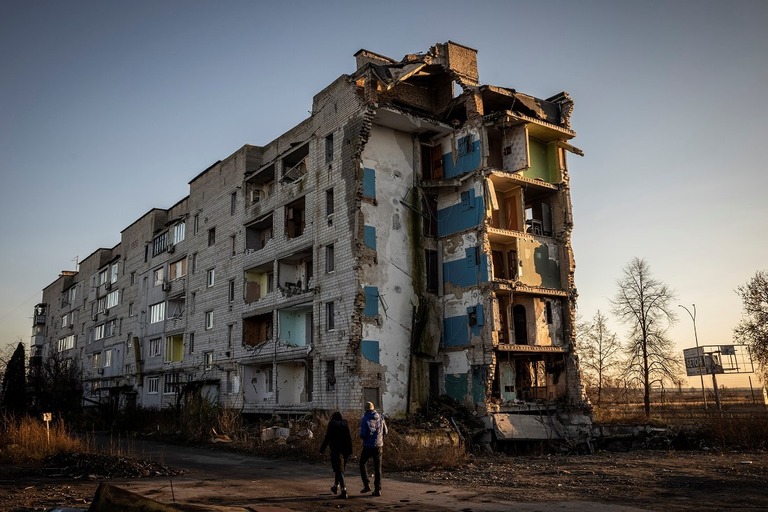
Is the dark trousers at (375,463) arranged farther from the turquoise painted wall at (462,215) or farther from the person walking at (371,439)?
the turquoise painted wall at (462,215)

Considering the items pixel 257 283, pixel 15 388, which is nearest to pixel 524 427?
pixel 257 283

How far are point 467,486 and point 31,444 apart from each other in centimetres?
1476

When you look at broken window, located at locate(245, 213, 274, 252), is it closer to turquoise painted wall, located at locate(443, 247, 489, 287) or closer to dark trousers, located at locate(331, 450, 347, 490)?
turquoise painted wall, located at locate(443, 247, 489, 287)

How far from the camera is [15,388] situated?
3123 centimetres

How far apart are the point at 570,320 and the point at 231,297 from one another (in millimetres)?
19779

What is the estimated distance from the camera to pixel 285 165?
1352 inches

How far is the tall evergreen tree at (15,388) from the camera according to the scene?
30750mm

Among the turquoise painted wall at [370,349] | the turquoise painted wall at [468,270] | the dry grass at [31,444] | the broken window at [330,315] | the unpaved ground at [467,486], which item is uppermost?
the turquoise painted wall at [468,270]

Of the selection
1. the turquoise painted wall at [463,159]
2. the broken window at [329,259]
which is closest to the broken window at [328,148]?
the broken window at [329,259]

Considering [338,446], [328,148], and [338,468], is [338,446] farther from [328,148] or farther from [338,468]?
[328,148]

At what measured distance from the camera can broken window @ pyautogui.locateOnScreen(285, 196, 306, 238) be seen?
109 ft

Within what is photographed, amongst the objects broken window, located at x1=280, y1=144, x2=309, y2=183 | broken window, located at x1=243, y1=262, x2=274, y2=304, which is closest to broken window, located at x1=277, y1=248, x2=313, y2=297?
broken window, located at x1=243, y1=262, x2=274, y2=304

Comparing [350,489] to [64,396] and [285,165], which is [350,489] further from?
[64,396]

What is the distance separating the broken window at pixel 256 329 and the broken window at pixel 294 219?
5.47 metres
